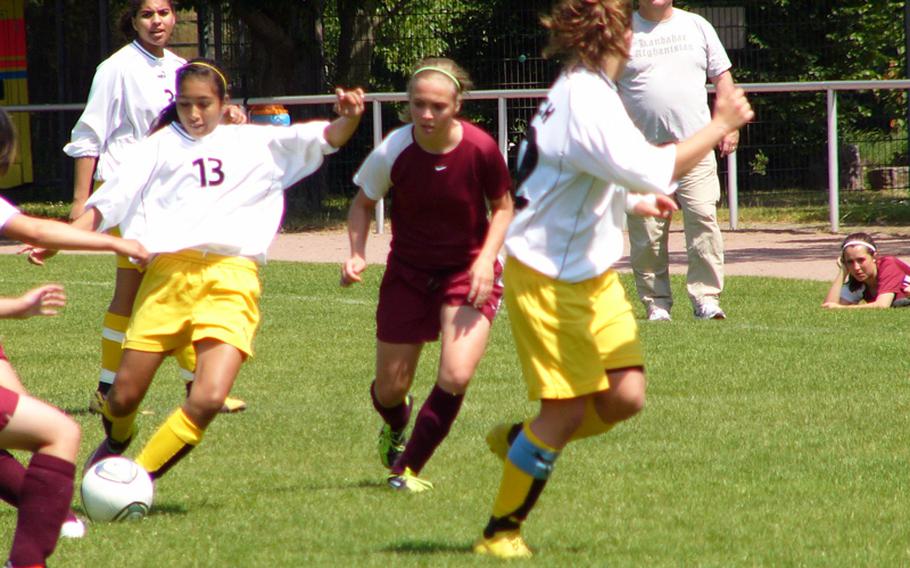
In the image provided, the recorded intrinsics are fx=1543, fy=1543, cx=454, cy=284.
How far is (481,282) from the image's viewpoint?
5379mm

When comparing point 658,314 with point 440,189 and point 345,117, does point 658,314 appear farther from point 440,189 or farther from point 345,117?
point 345,117

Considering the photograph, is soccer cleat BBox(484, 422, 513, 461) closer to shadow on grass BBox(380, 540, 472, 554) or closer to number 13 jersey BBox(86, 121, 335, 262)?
shadow on grass BBox(380, 540, 472, 554)

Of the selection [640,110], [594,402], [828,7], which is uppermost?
[828,7]

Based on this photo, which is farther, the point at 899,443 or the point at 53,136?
the point at 53,136

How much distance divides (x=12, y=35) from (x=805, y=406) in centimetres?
1895

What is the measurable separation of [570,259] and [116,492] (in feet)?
6.32

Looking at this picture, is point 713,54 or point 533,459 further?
point 713,54

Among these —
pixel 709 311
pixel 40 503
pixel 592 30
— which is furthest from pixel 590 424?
pixel 709 311

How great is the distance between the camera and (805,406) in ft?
25.7

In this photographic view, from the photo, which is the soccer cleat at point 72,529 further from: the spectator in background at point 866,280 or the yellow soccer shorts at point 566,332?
→ the spectator in background at point 866,280

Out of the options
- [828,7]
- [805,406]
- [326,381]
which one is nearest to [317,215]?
[828,7]

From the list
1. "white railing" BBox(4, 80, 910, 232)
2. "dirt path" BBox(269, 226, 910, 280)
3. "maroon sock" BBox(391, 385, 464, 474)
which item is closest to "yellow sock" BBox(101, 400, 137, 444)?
"maroon sock" BBox(391, 385, 464, 474)

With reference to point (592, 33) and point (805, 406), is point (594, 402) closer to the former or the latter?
point (592, 33)

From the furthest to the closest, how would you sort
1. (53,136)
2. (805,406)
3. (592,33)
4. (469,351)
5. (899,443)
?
(53,136) → (805,406) → (899,443) → (469,351) → (592,33)
